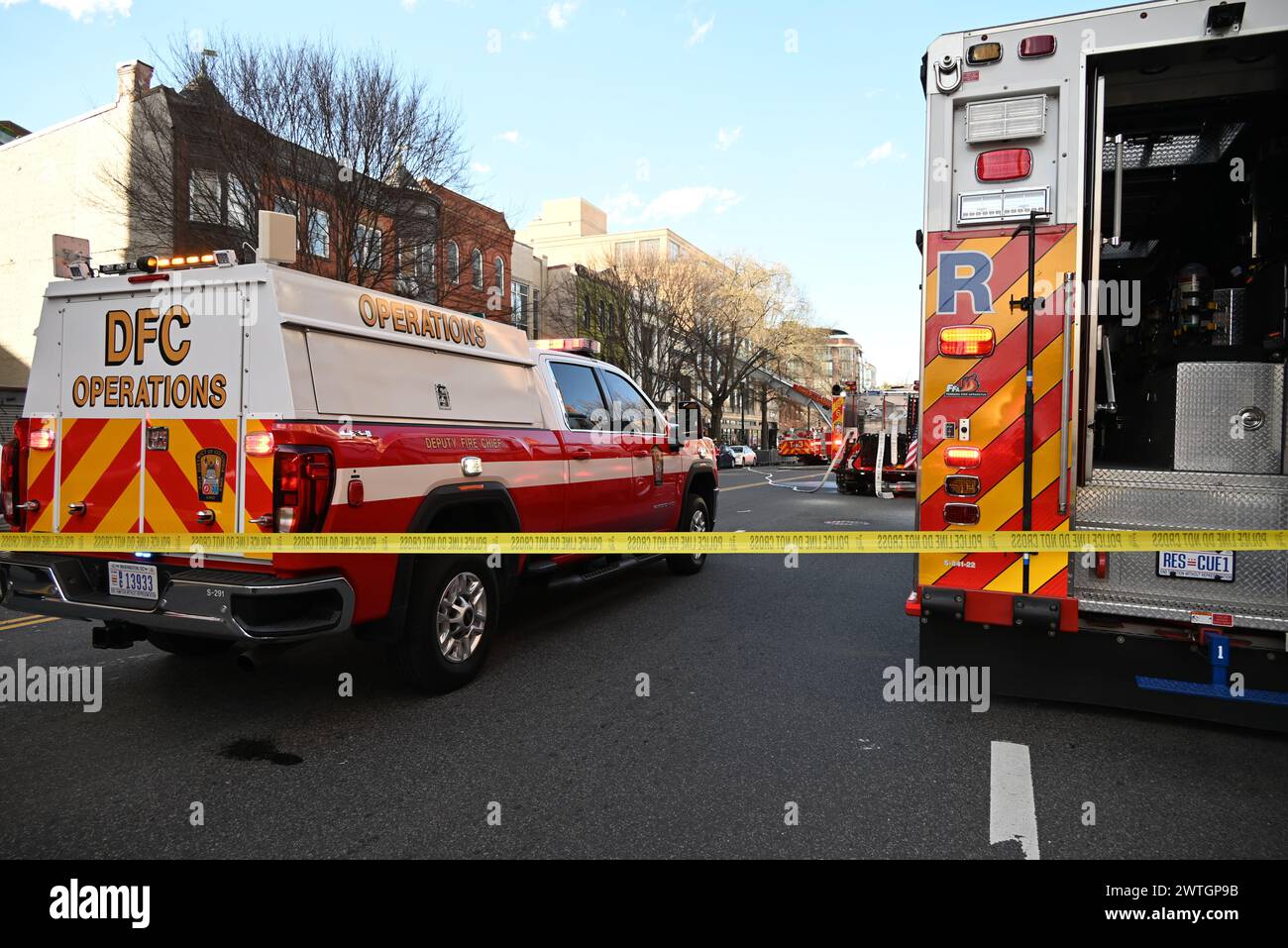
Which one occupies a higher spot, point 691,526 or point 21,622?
point 691,526

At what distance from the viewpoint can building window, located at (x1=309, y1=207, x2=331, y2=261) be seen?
54.0 ft

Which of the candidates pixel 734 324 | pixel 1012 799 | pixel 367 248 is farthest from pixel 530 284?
pixel 1012 799

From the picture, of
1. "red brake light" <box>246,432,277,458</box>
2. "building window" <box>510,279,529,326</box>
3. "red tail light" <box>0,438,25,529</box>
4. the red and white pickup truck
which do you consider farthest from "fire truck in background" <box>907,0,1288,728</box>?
"building window" <box>510,279,529,326</box>

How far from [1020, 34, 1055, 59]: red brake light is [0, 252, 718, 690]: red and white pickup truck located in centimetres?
341

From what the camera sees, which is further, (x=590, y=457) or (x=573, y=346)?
(x=573, y=346)

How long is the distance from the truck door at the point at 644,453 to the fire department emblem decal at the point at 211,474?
3.41 meters

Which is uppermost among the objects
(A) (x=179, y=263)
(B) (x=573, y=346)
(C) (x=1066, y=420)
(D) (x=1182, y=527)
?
→ (A) (x=179, y=263)

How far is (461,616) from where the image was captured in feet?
15.4

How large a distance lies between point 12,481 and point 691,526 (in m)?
5.65

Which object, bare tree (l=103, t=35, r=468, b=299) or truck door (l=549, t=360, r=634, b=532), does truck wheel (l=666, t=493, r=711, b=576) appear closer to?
truck door (l=549, t=360, r=634, b=532)

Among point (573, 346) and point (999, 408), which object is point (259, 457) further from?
point (999, 408)

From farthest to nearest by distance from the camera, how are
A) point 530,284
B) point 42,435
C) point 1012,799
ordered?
point 530,284 < point 42,435 < point 1012,799
